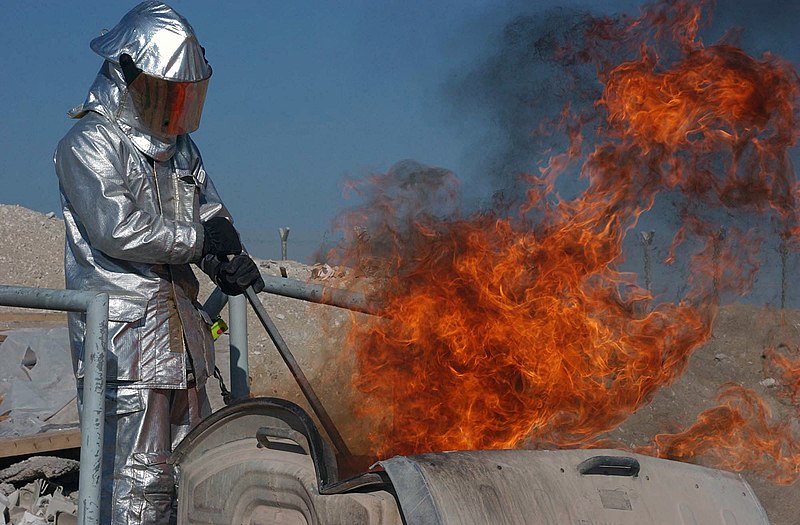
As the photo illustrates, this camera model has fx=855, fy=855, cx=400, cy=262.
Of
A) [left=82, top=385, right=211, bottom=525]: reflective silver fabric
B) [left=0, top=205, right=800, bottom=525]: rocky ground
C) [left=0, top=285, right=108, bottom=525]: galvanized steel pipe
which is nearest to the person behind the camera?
[left=0, top=285, right=108, bottom=525]: galvanized steel pipe

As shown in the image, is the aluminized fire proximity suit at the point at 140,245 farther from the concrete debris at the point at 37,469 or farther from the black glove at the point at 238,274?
the concrete debris at the point at 37,469

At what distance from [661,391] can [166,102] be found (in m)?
6.90

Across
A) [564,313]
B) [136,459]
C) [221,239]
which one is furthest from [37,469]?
[564,313]

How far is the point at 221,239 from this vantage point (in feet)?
11.5

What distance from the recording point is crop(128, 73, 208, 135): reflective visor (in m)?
3.43

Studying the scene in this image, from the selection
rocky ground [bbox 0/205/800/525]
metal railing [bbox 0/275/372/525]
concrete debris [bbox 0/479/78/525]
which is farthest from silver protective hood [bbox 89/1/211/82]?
concrete debris [bbox 0/479/78/525]

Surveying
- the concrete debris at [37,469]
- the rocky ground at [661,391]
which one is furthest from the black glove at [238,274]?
the concrete debris at [37,469]

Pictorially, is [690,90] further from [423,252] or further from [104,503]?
[104,503]

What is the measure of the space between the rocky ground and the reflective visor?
148 cm

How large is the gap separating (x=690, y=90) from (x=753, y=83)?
1.07ft

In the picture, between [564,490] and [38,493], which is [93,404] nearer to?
[564,490]

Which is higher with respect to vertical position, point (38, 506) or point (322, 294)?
point (322, 294)

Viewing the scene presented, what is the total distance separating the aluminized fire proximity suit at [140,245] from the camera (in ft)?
10.7

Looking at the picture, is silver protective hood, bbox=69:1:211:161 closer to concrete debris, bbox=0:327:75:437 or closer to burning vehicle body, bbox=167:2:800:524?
burning vehicle body, bbox=167:2:800:524
